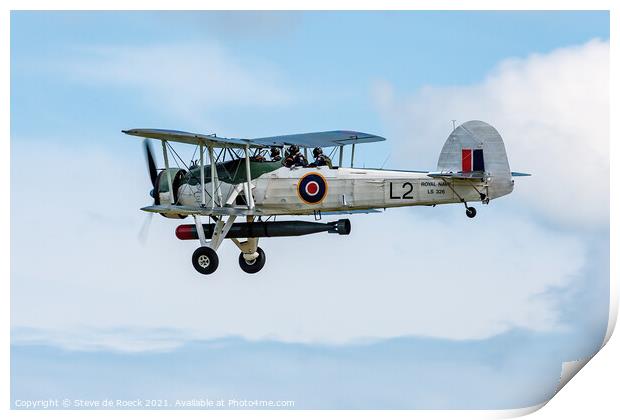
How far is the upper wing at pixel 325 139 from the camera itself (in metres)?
47.7

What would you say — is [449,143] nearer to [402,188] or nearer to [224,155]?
[402,188]

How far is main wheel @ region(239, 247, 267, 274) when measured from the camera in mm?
48812

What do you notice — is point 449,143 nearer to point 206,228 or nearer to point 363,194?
point 363,194

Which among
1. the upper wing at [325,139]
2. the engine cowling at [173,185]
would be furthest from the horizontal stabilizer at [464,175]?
the engine cowling at [173,185]

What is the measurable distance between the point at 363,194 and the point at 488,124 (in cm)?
277

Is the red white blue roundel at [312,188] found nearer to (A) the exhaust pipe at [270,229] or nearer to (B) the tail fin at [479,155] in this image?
(A) the exhaust pipe at [270,229]

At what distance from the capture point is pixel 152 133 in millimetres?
45781

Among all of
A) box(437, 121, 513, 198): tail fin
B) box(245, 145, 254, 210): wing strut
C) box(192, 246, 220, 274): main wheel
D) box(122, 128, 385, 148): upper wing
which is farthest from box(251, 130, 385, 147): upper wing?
box(437, 121, 513, 198): tail fin

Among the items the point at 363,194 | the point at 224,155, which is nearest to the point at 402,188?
the point at 363,194

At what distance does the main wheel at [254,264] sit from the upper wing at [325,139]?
2.47 m

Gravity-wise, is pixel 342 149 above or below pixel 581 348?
above

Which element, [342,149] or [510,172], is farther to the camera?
[342,149]

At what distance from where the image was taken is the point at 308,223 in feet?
154

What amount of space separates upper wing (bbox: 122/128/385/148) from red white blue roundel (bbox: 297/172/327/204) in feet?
3.31
